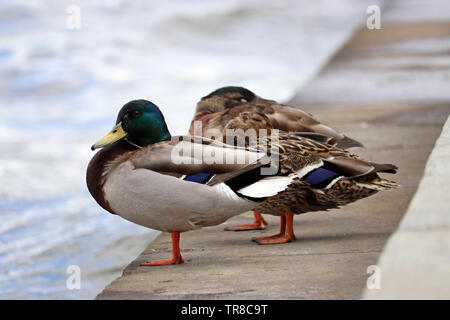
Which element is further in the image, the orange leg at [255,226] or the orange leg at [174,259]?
the orange leg at [255,226]

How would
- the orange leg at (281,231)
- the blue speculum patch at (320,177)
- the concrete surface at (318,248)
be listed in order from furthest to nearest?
the orange leg at (281,231)
the blue speculum patch at (320,177)
the concrete surface at (318,248)

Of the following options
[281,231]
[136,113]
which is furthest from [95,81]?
[136,113]

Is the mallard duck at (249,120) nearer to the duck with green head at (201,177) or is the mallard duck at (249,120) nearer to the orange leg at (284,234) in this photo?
the orange leg at (284,234)

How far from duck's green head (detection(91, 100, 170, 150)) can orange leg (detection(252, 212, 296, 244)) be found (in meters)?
0.92

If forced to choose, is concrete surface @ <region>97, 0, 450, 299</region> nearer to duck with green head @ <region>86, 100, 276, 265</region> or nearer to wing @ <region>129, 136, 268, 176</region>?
duck with green head @ <region>86, 100, 276, 265</region>

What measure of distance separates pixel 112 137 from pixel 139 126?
163 mm

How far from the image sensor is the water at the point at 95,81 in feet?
24.3

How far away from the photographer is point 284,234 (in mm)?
5426

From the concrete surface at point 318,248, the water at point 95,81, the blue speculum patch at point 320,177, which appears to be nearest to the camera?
the concrete surface at point 318,248

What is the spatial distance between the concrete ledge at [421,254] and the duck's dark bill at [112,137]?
175 centimetres

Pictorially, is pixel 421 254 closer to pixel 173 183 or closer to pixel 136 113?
pixel 173 183

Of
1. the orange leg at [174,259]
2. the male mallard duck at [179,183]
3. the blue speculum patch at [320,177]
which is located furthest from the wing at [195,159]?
the orange leg at [174,259]

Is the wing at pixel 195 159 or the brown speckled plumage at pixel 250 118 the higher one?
the brown speckled plumage at pixel 250 118
